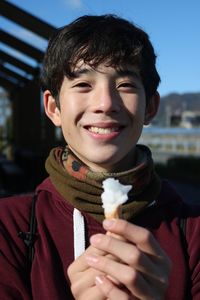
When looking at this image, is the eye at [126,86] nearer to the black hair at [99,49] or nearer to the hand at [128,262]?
the black hair at [99,49]

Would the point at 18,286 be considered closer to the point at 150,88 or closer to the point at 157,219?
the point at 157,219

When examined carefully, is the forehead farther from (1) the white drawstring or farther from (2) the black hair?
(1) the white drawstring

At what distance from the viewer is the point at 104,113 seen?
1.71 metres

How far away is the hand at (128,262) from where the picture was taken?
133 centimetres

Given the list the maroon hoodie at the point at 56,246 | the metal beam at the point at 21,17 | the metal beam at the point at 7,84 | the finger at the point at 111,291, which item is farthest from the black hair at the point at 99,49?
the metal beam at the point at 7,84

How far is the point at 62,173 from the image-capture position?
186 centimetres

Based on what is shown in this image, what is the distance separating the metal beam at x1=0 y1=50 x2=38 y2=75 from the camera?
45.5 ft

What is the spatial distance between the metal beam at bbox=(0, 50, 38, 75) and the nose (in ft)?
40.9

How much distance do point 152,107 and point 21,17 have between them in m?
7.36

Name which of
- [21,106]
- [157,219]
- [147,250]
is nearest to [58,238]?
[157,219]

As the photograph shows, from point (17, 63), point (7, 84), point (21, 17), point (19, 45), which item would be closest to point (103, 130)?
point (21, 17)

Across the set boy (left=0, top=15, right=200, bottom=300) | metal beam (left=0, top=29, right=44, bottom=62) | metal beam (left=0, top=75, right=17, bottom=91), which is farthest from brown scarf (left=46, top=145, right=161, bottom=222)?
metal beam (left=0, top=75, right=17, bottom=91)

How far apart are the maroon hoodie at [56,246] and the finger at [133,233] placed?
395mm

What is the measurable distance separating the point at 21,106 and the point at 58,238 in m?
16.3
